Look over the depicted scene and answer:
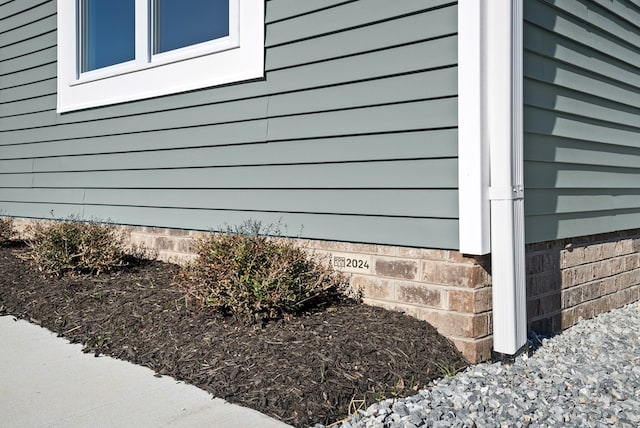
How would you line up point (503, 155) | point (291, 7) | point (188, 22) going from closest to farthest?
1. point (503, 155)
2. point (291, 7)
3. point (188, 22)

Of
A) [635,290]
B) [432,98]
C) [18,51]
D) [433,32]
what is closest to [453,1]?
[433,32]

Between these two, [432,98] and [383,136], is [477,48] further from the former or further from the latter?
[383,136]

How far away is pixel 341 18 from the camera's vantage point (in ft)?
13.1

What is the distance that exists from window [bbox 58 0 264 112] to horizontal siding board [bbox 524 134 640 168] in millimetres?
2078

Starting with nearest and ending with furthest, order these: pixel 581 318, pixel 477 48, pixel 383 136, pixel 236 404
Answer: pixel 236 404, pixel 477 48, pixel 383 136, pixel 581 318

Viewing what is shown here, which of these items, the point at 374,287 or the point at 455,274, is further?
the point at 374,287

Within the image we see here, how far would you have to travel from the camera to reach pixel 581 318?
462cm

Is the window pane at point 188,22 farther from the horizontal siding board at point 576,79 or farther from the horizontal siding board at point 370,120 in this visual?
the horizontal siding board at point 576,79

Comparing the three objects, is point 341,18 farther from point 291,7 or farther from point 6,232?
point 6,232

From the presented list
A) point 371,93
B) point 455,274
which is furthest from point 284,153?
point 455,274

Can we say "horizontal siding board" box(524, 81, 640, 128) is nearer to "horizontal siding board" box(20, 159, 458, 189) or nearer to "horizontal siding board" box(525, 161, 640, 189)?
"horizontal siding board" box(525, 161, 640, 189)

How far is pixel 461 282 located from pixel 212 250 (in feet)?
5.39

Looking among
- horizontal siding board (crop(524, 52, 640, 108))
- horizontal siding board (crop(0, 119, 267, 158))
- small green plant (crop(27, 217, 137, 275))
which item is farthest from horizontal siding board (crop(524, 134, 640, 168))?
small green plant (crop(27, 217, 137, 275))

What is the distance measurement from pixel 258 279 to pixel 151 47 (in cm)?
295
